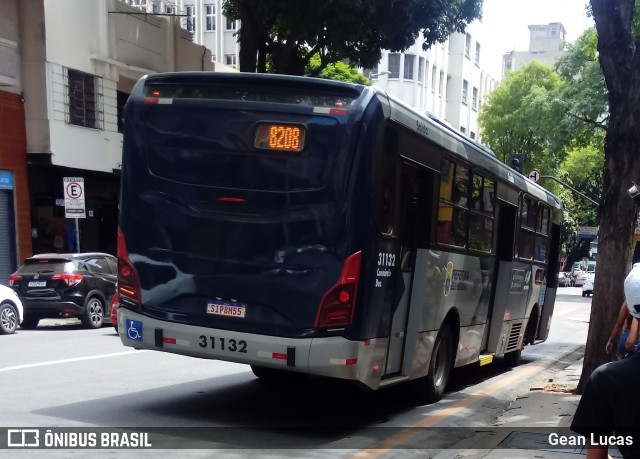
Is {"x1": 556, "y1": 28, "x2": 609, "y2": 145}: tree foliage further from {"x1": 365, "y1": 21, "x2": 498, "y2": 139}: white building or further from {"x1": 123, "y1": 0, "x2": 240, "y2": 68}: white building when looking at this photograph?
{"x1": 123, "y1": 0, "x2": 240, "y2": 68}: white building

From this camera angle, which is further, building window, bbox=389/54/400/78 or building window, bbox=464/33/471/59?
building window, bbox=464/33/471/59

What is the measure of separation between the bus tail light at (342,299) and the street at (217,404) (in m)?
1.11

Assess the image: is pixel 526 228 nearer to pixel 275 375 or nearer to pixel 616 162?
pixel 616 162

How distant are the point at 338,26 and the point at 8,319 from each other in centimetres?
1036

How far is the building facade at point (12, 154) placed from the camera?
21.7 meters

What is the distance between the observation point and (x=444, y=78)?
5697 centimetres

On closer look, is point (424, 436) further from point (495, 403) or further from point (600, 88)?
point (600, 88)

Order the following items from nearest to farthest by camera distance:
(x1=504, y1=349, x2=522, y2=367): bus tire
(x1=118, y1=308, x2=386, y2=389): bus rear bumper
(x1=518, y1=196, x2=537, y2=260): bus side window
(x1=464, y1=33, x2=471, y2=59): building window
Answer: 1. (x1=118, y1=308, x2=386, y2=389): bus rear bumper
2. (x1=518, y1=196, x2=537, y2=260): bus side window
3. (x1=504, y1=349, x2=522, y2=367): bus tire
4. (x1=464, y1=33, x2=471, y2=59): building window

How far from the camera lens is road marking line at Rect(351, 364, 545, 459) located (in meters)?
6.95

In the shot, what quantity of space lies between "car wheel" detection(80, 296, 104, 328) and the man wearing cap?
1582cm

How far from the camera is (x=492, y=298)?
11953mm

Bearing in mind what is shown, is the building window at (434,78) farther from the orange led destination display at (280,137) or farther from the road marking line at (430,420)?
the orange led destination display at (280,137)

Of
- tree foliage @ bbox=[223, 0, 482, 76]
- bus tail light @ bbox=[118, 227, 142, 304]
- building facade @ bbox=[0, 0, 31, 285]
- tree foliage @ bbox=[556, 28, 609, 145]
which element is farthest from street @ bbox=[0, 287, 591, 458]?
tree foliage @ bbox=[556, 28, 609, 145]

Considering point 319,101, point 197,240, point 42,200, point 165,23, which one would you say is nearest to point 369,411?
point 197,240
